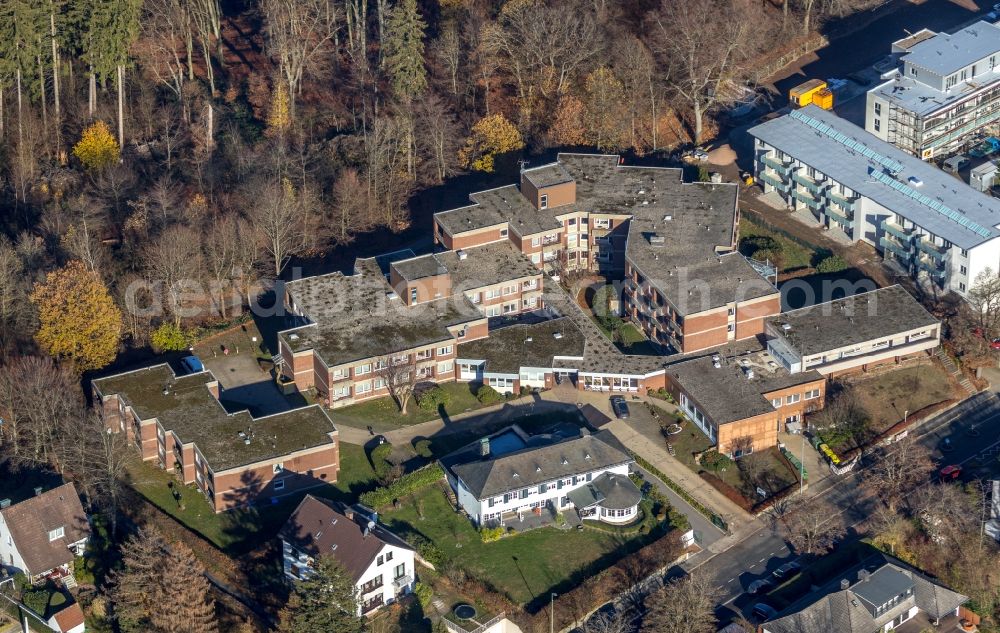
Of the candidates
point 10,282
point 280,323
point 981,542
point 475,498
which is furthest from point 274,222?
point 981,542

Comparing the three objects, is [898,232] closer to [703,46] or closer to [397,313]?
[703,46]

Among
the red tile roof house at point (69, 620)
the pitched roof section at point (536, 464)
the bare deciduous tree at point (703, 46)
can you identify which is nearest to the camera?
the red tile roof house at point (69, 620)

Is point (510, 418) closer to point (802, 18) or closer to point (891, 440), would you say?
point (891, 440)

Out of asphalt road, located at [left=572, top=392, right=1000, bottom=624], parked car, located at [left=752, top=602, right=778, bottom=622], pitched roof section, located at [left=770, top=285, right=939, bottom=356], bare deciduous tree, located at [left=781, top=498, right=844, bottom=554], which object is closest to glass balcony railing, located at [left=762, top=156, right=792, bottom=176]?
pitched roof section, located at [left=770, top=285, right=939, bottom=356]

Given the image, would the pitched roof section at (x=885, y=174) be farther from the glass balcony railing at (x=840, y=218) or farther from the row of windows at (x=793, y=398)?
the row of windows at (x=793, y=398)

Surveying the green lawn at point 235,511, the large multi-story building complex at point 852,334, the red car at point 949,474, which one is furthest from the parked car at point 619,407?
the red car at point 949,474

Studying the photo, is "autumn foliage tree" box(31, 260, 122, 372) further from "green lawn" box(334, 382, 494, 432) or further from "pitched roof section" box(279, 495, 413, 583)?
"pitched roof section" box(279, 495, 413, 583)
